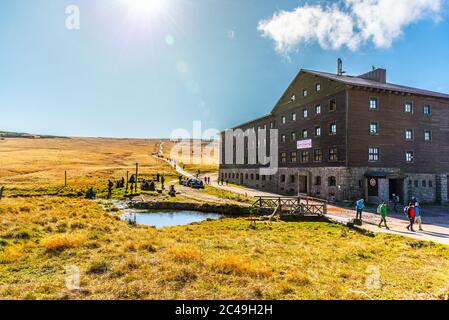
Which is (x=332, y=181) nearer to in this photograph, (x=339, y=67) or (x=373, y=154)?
(x=373, y=154)

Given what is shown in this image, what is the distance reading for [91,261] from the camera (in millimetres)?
10594

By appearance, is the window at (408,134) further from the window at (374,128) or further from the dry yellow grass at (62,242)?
the dry yellow grass at (62,242)

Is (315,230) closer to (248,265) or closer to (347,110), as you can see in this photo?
(248,265)

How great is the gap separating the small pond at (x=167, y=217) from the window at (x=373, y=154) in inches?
731

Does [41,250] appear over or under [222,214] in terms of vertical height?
over

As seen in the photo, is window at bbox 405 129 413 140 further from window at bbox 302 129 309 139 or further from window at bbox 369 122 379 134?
window at bbox 302 129 309 139

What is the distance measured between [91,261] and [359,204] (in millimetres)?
17959

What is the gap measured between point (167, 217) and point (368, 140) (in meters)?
24.0

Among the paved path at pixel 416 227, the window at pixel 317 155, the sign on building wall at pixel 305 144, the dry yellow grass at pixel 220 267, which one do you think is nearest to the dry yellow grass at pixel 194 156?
the sign on building wall at pixel 305 144

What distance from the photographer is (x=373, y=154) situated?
3266cm

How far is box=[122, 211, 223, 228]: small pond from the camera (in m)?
25.5
